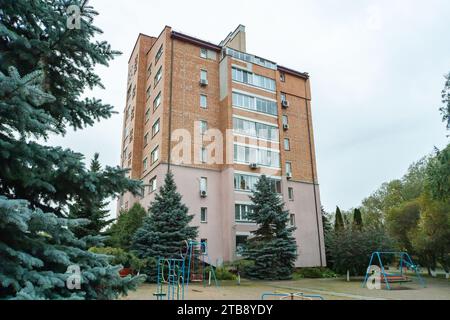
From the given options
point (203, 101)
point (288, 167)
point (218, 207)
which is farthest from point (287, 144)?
point (218, 207)

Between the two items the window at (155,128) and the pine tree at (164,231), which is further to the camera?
the window at (155,128)

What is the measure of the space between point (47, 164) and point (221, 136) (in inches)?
961

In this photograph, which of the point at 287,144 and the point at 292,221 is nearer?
the point at 292,221

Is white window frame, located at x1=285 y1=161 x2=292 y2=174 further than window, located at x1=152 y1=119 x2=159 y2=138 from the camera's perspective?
Yes

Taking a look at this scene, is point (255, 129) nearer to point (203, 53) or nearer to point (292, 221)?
point (203, 53)

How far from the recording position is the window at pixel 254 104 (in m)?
29.8

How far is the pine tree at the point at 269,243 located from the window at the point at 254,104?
863 cm

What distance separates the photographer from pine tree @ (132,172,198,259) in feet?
62.0

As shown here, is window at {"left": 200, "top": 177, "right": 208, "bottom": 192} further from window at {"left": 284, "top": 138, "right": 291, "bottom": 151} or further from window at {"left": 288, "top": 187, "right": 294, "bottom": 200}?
window at {"left": 284, "top": 138, "right": 291, "bottom": 151}

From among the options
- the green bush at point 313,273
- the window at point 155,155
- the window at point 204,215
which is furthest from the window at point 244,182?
the green bush at point 313,273

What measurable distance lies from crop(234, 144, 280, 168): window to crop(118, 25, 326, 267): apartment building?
3.6 inches

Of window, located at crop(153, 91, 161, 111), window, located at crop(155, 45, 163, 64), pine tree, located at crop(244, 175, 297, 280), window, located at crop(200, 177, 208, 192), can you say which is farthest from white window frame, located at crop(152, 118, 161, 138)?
pine tree, located at crop(244, 175, 297, 280)

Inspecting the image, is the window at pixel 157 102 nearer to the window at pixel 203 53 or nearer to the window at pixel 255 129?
the window at pixel 203 53

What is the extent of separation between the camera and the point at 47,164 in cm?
453
